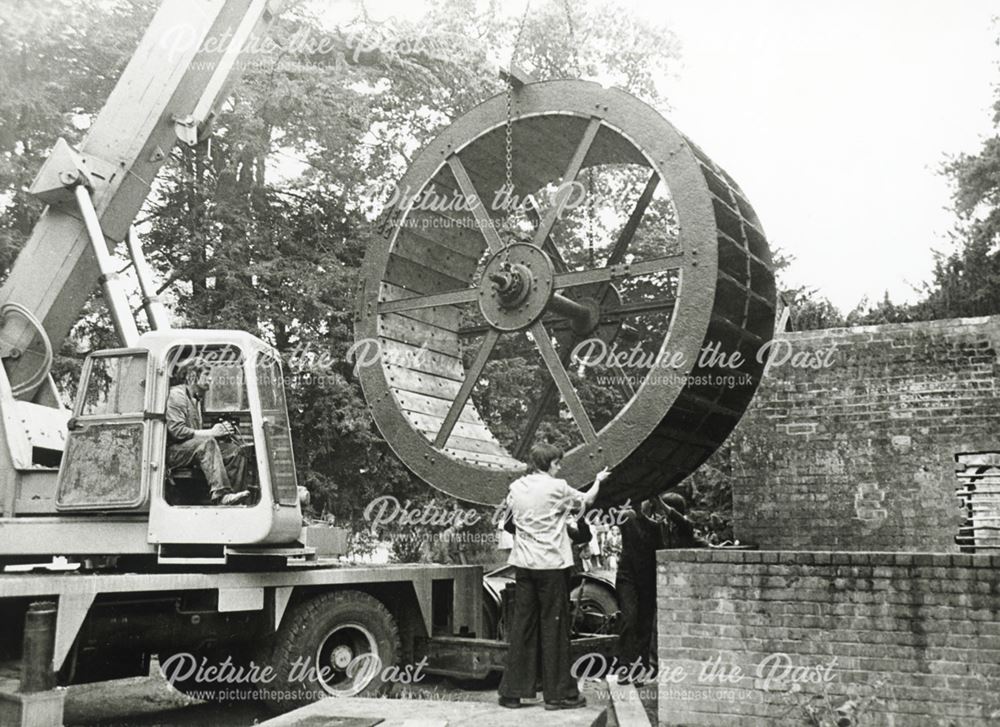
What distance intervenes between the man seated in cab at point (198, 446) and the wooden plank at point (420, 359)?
2363mm

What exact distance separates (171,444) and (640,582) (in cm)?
337

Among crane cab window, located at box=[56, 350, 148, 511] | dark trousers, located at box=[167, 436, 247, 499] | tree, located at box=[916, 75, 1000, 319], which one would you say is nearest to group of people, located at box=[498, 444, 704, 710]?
dark trousers, located at box=[167, 436, 247, 499]

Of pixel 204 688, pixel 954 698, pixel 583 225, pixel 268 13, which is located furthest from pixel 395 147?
pixel 954 698

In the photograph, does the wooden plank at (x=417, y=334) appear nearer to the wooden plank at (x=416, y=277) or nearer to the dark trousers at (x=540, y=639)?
the wooden plank at (x=416, y=277)

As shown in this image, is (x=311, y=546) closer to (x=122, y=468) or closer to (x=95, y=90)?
(x=122, y=468)

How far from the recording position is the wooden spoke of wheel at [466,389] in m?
7.53

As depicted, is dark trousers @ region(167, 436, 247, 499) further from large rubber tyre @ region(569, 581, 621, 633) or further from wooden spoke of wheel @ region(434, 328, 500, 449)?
large rubber tyre @ region(569, 581, 621, 633)

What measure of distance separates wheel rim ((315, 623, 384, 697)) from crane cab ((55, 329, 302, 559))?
2.72 ft

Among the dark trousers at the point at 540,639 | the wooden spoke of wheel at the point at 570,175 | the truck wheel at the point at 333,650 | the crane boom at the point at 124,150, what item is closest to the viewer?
the dark trousers at the point at 540,639

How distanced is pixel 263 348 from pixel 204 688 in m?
2.24

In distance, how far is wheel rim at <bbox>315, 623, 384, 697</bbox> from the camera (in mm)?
6129

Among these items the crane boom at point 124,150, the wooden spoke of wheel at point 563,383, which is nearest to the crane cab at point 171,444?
the crane boom at point 124,150

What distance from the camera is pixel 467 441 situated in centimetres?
788

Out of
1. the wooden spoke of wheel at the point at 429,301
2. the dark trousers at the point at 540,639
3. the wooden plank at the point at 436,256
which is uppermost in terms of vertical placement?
the wooden plank at the point at 436,256
